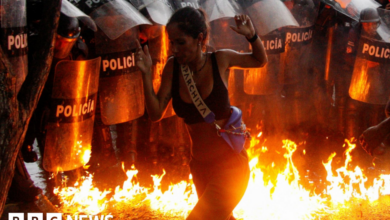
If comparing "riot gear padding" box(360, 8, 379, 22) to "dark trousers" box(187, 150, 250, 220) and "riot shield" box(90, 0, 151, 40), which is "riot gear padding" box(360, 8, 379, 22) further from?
"dark trousers" box(187, 150, 250, 220)

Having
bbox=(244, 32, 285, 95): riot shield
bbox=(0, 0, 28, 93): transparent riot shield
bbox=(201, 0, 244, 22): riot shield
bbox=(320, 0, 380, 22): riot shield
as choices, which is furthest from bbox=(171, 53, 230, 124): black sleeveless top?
bbox=(320, 0, 380, 22): riot shield

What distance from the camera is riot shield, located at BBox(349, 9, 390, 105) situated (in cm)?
564

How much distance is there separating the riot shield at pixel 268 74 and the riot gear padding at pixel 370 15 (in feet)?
3.66

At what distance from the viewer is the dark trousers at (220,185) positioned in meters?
2.64

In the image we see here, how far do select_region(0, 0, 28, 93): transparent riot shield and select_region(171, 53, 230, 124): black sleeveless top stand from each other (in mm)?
1290

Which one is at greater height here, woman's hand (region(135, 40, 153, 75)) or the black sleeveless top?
woman's hand (region(135, 40, 153, 75))

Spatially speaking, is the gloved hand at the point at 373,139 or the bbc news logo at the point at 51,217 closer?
the gloved hand at the point at 373,139

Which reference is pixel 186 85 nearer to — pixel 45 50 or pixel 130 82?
pixel 45 50

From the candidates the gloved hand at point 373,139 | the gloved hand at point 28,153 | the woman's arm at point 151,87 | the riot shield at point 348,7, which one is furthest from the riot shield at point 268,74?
the woman's arm at point 151,87

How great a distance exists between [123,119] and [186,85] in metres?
2.24

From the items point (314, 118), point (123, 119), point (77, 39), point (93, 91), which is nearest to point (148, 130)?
point (123, 119)

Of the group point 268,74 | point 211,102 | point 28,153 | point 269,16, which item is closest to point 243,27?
point 211,102

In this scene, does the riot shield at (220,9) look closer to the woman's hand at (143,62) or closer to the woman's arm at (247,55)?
the woman's arm at (247,55)

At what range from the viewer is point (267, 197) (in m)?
4.63
